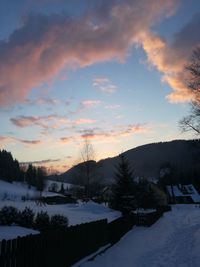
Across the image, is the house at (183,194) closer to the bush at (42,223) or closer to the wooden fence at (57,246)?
the bush at (42,223)

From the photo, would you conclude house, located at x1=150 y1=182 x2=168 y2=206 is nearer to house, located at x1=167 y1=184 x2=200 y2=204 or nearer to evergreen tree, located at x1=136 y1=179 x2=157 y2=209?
evergreen tree, located at x1=136 y1=179 x2=157 y2=209

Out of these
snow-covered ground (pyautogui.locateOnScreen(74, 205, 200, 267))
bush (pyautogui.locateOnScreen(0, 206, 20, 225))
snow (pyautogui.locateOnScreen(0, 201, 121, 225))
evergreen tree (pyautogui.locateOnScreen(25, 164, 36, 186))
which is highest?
evergreen tree (pyautogui.locateOnScreen(25, 164, 36, 186))

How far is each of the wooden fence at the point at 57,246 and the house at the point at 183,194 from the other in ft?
287

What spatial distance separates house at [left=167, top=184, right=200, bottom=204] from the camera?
10009cm

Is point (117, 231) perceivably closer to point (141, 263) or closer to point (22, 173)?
point (141, 263)

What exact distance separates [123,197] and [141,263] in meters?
21.5

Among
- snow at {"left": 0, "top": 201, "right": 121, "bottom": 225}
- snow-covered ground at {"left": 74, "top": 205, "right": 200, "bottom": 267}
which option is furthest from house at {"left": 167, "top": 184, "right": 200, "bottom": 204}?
snow-covered ground at {"left": 74, "top": 205, "right": 200, "bottom": 267}

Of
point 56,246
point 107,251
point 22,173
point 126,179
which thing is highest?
point 22,173

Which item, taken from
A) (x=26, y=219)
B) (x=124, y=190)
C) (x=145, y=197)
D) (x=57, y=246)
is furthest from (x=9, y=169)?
(x=57, y=246)

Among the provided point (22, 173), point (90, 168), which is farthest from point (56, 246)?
point (22, 173)

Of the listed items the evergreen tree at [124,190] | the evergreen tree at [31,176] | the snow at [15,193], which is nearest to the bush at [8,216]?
the evergreen tree at [124,190]

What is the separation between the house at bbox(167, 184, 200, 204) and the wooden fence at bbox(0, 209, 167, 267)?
8738 cm

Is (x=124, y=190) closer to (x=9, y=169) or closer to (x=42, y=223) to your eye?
(x=42, y=223)

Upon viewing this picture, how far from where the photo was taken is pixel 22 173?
16338cm
